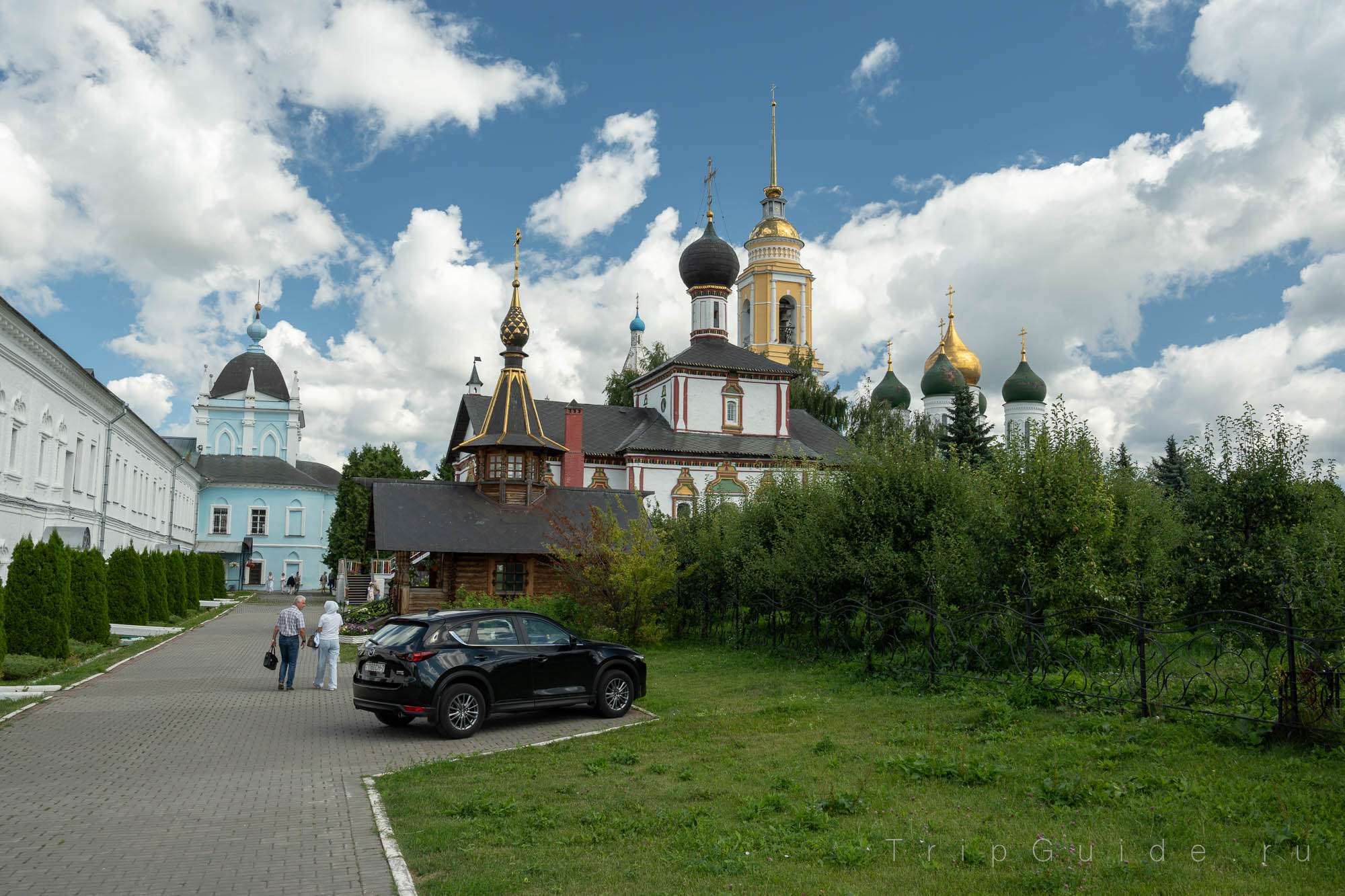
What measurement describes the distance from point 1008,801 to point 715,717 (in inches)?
198

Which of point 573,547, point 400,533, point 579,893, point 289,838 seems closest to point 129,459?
point 400,533

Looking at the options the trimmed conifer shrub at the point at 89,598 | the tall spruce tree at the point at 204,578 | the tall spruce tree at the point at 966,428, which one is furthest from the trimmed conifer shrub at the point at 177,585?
the tall spruce tree at the point at 966,428

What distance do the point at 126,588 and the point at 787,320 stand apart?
144ft

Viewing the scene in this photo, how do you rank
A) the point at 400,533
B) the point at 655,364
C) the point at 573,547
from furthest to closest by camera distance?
the point at 655,364 < the point at 400,533 < the point at 573,547

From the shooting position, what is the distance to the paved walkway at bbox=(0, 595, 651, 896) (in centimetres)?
639

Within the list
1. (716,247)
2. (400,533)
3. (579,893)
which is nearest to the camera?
(579,893)

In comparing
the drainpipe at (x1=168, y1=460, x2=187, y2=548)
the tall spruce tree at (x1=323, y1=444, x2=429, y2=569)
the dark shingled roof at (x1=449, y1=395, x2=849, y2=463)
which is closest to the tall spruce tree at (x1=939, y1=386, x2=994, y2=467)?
the dark shingled roof at (x1=449, y1=395, x2=849, y2=463)

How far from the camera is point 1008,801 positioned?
7465 mm

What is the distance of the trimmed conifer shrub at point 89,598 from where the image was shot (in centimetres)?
2027

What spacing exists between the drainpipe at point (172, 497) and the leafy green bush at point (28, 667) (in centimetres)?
3439

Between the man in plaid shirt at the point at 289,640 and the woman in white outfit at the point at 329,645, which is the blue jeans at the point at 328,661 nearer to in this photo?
the woman in white outfit at the point at 329,645

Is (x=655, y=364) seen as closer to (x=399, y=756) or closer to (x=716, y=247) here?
(x=716, y=247)

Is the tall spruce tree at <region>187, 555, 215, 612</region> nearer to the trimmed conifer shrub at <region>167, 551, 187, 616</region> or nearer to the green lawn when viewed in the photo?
the trimmed conifer shrub at <region>167, 551, 187, 616</region>

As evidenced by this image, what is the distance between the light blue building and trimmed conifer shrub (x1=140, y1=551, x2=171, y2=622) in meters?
36.9
